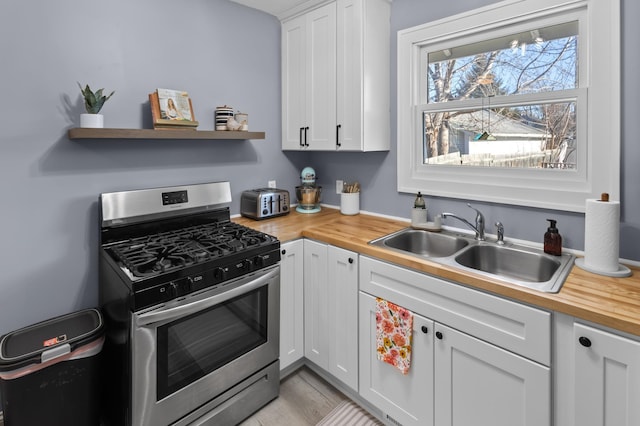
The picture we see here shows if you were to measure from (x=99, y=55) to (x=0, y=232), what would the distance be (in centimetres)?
103

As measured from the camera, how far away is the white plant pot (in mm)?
1794

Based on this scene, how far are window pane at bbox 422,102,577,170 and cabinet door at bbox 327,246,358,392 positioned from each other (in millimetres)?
932

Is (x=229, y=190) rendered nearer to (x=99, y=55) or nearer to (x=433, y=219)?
(x=99, y=55)

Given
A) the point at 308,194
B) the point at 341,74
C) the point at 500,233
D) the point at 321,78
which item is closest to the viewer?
the point at 500,233

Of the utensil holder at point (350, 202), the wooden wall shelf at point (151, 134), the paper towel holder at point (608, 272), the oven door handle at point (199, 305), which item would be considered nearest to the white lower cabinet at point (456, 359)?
the paper towel holder at point (608, 272)

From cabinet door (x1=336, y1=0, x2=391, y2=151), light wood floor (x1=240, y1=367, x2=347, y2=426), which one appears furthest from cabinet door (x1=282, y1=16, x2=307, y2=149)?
light wood floor (x1=240, y1=367, x2=347, y2=426)

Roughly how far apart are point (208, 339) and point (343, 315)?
75cm

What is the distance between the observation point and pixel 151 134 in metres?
1.96

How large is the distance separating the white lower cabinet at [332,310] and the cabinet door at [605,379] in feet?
3.35

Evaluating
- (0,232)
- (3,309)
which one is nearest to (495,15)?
(0,232)

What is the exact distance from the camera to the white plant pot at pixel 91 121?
5.89 feet

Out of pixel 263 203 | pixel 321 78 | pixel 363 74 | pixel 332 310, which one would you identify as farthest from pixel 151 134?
pixel 332 310

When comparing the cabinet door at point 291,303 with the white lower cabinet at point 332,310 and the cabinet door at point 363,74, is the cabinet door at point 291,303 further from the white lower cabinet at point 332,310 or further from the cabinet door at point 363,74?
the cabinet door at point 363,74

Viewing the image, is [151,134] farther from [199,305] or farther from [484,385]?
[484,385]
